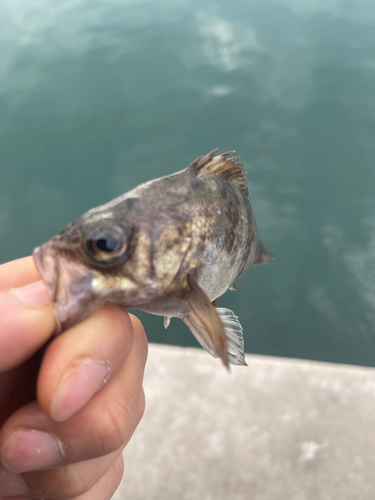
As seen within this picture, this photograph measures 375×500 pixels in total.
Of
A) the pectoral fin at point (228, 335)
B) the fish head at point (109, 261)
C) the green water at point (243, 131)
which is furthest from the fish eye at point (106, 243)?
the green water at point (243, 131)

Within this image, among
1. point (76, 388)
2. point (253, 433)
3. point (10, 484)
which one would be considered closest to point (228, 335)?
point (76, 388)

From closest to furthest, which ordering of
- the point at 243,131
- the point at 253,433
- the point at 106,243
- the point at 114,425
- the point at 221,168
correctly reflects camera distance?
the point at 106,243 < the point at 114,425 < the point at 221,168 < the point at 253,433 < the point at 243,131

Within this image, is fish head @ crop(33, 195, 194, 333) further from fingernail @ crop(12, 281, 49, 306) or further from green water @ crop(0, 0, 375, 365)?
green water @ crop(0, 0, 375, 365)

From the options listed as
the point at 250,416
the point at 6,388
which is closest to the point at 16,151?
the point at 250,416

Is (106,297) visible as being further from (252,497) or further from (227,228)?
(252,497)

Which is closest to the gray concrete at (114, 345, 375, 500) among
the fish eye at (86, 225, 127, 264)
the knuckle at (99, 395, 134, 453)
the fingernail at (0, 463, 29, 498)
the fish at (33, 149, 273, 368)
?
the fingernail at (0, 463, 29, 498)

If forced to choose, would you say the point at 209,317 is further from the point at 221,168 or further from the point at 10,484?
the point at 10,484
